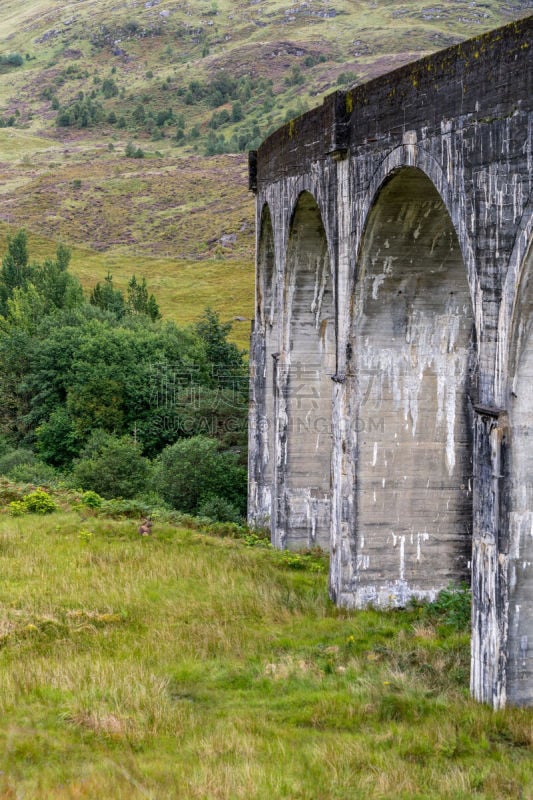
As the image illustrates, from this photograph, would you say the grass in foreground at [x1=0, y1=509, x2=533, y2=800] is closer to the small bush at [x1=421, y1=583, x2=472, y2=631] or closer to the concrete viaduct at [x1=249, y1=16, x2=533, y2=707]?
the small bush at [x1=421, y1=583, x2=472, y2=631]

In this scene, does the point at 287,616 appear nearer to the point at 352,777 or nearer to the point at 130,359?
the point at 352,777

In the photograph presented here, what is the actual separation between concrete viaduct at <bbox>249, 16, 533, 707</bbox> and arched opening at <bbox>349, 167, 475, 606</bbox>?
23 mm

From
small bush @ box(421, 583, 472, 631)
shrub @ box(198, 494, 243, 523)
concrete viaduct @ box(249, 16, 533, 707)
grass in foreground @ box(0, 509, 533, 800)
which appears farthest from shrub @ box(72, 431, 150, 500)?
small bush @ box(421, 583, 472, 631)

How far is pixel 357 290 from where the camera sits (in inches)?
537

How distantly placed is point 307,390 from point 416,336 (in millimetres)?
5790

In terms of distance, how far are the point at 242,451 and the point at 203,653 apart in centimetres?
1824

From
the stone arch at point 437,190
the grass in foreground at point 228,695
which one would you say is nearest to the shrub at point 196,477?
the grass in foreground at point 228,695

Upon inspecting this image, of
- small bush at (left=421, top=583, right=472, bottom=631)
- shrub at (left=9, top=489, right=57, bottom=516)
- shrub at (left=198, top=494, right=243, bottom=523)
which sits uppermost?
shrub at (left=9, top=489, right=57, bottom=516)

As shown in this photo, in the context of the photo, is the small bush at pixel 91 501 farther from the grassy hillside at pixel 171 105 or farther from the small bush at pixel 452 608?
the grassy hillside at pixel 171 105

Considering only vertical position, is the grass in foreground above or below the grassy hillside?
below

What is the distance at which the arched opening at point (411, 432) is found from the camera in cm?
1370

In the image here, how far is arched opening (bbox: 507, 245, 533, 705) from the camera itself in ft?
29.7

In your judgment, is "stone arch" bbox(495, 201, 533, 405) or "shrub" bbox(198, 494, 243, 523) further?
"shrub" bbox(198, 494, 243, 523)

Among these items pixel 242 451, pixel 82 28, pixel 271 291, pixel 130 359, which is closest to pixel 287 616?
pixel 271 291
